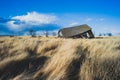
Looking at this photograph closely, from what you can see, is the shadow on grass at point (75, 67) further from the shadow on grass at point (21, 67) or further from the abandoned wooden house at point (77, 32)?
the abandoned wooden house at point (77, 32)

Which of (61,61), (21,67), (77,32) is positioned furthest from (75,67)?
(77,32)

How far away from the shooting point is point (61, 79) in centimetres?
965

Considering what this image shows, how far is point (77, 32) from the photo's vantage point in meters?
40.0

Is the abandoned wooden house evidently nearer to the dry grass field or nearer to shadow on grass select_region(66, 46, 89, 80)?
the dry grass field

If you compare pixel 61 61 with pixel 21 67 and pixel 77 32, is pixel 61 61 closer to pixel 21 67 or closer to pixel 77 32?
pixel 21 67

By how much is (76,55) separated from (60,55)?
1.07 metres

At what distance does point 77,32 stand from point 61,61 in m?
29.4

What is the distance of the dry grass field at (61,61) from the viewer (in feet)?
30.5

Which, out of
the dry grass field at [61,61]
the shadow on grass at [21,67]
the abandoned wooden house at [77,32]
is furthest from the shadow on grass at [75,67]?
the abandoned wooden house at [77,32]

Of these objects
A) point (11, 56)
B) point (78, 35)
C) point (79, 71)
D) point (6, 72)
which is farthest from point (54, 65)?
point (78, 35)

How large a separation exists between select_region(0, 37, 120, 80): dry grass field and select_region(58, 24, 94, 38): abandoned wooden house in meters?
25.5

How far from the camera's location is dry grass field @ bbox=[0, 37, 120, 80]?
9.28 m

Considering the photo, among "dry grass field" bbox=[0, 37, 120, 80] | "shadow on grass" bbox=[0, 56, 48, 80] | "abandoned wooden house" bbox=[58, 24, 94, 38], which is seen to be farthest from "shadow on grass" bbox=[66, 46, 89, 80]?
"abandoned wooden house" bbox=[58, 24, 94, 38]

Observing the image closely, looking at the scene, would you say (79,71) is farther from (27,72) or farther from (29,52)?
(29,52)
